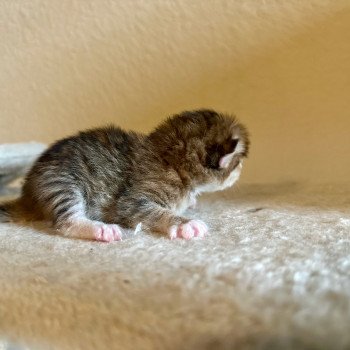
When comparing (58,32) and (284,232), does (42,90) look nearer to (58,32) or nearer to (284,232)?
(58,32)

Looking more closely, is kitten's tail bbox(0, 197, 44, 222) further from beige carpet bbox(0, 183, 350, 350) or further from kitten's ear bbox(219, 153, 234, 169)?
kitten's ear bbox(219, 153, 234, 169)

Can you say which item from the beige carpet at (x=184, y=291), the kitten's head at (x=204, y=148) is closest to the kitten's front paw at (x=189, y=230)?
the beige carpet at (x=184, y=291)

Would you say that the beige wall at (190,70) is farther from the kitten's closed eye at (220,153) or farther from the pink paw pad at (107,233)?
the pink paw pad at (107,233)

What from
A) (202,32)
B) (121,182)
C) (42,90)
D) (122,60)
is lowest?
(121,182)

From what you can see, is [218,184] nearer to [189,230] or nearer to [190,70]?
[189,230]

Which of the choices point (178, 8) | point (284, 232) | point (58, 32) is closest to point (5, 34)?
point (58, 32)

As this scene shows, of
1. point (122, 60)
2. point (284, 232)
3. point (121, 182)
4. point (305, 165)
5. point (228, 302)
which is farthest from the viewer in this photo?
point (122, 60)

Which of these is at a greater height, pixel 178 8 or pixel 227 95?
pixel 178 8
